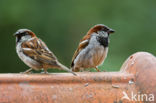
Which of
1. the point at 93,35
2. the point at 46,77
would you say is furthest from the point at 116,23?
the point at 46,77

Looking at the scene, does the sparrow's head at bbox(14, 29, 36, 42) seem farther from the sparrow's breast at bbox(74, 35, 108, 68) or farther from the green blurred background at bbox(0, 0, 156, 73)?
the green blurred background at bbox(0, 0, 156, 73)

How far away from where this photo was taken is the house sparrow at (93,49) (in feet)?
18.6

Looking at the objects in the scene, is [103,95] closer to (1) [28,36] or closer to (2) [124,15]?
(1) [28,36]

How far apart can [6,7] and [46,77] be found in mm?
7384

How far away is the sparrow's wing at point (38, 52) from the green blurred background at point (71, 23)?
422 cm

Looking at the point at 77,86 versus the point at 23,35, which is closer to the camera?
the point at 77,86

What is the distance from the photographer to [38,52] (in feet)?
15.6

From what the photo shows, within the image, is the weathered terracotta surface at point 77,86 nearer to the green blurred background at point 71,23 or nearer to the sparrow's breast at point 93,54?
the sparrow's breast at point 93,54

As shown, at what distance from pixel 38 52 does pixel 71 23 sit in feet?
22.5

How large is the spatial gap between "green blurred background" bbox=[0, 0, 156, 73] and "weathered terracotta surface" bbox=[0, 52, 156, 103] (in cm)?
513

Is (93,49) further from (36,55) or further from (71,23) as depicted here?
(71,23)

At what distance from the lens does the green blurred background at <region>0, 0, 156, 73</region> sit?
9.92 meters

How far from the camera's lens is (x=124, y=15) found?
34.8 ft

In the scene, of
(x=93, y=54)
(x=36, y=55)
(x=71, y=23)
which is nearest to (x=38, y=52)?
(x=36, y=55)
